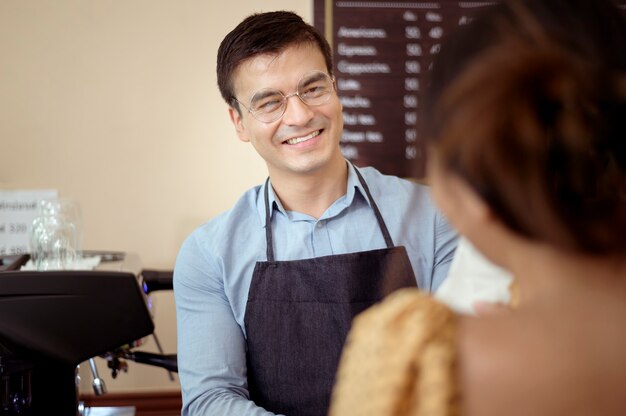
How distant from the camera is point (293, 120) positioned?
1634 mm

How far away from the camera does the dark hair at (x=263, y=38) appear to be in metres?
1.64

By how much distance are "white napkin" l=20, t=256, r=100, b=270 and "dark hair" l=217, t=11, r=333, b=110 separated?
758 millimetres

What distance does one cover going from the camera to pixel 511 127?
61 centimetres

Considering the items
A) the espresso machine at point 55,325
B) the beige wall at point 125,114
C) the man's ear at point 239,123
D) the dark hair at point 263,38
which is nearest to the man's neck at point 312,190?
the man's ear at point 239,123

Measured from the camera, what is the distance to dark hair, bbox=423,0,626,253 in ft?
2.00

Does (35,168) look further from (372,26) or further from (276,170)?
(276,170)

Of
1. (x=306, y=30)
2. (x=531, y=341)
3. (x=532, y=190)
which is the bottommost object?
(x=531, y=341)

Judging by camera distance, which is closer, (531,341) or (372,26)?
(531,341)

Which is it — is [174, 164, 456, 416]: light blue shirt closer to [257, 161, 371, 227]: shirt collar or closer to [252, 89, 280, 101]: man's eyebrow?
[257, 161, 371, 227]: shirt collar

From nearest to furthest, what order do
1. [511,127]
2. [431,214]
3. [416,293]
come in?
[511,127]
[416,293]
[431,214]

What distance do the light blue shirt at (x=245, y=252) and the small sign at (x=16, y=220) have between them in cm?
149

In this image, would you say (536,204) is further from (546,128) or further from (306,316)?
(306,316)

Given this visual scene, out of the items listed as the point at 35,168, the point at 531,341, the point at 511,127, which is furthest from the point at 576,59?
the point at 35,168

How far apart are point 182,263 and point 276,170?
0.30m
